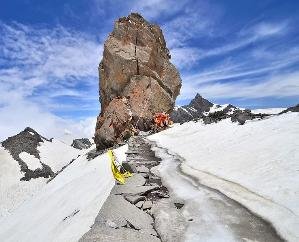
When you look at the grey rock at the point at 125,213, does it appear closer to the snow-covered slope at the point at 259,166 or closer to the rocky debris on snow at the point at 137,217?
the rocky debris on snow at the point at 137,217

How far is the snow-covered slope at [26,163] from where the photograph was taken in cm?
5441

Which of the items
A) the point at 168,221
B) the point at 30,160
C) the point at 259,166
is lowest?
the point at 30,160

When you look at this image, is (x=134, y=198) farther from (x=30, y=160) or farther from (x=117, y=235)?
(x=30, y=160)

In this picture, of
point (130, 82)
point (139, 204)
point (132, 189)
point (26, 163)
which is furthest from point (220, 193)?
point (26, 163)

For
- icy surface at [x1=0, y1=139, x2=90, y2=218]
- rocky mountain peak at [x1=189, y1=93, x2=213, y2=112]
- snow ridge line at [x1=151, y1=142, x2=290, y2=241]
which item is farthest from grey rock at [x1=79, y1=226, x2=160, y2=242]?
rocky mountain peak at [x1=189, y1=93, x2=213, y2=112]

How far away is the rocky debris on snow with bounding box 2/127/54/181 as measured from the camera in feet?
209

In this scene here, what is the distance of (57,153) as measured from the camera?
80.9 meters

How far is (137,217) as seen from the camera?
966 cm

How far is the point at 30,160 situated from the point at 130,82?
34.3 metres

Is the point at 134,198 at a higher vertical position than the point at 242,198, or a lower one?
higher

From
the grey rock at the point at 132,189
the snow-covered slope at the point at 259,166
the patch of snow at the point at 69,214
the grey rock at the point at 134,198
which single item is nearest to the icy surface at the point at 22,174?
the patch of snow at the point at 69,214

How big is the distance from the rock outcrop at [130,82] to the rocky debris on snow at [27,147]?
881 inches

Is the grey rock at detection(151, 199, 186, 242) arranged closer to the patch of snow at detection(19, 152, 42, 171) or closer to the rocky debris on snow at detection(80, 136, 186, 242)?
the rocky debris on snow at detection(80, 136, 186, 242)

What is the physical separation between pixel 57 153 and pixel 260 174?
7315 cm
